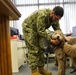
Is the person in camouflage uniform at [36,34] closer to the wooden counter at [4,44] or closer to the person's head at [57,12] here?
the person's head at [57,12]

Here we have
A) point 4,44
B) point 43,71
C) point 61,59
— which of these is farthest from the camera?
point 43,71

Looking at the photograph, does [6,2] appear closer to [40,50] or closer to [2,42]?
[2,42]

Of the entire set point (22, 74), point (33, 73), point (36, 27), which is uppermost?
point (36, 27)

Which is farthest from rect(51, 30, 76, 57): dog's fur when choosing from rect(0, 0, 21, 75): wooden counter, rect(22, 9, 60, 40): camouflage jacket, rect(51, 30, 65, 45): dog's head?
rect(0, 0, 21, 75): wooden counter

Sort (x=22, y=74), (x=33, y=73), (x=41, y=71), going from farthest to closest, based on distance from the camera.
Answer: (x=22, y=74) → (x=41, y=71) → (x=33, y=73)

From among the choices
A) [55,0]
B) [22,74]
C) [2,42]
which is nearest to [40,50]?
[22,74]

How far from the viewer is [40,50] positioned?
2170 millimetres

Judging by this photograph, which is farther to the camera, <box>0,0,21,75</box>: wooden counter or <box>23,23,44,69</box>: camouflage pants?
<box>23,23,44,69</box>: camouflage pants

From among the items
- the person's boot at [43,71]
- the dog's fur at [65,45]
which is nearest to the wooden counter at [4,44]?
the dog's fur at [65,45]

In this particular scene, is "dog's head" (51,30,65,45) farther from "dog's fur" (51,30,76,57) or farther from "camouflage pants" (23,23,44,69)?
"camouflage pants" (23,23,44,69)

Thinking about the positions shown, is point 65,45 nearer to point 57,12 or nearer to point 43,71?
point 57,12

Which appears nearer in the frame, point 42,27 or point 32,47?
point 42,27

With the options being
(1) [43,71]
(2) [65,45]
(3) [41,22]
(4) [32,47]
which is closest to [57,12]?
(3) [41,22]

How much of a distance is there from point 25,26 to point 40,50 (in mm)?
373
